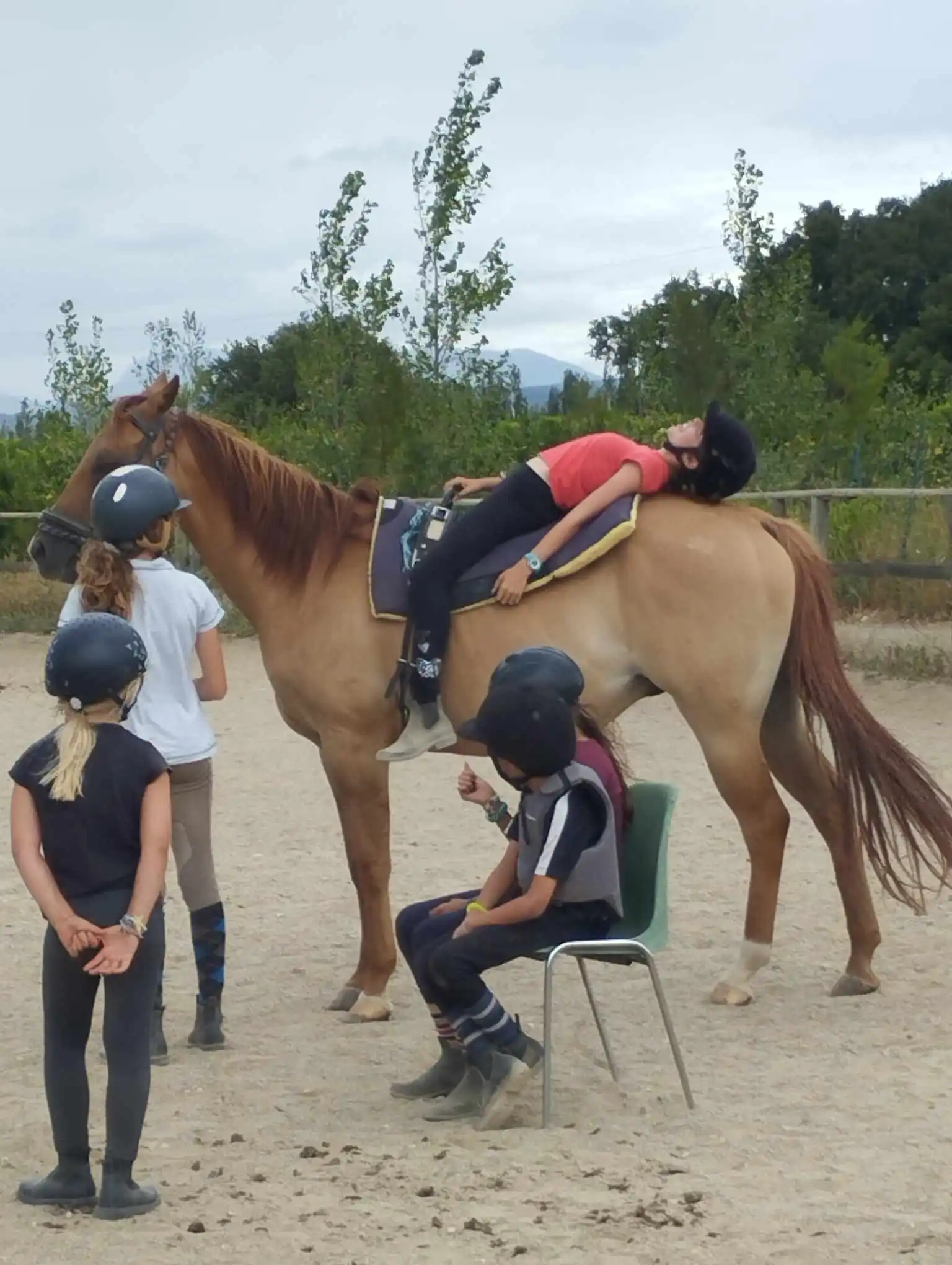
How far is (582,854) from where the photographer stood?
379 cm

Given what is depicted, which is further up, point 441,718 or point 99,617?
point 99,617

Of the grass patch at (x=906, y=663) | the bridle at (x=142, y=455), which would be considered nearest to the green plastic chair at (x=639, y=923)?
the bridle at (x=142, y=455)

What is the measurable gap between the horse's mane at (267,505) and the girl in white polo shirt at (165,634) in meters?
0.63

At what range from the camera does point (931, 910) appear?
5.89 metres

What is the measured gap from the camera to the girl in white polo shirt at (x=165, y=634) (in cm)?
426

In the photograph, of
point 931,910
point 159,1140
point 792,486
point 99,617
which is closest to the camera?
point 99,617

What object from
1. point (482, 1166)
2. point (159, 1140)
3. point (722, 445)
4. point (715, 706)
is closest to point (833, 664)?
point (715, 706)

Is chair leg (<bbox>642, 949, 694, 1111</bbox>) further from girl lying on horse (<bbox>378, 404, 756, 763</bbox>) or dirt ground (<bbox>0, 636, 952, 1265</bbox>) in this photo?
girl lying on horse (<bbox>378, 404, 756, 763</bbox>)

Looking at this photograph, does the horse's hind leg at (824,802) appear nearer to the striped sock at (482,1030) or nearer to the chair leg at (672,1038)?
the chair leg at (672,1038)

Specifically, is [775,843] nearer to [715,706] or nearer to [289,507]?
[715,706]

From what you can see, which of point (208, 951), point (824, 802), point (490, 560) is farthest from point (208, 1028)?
point (824, 802)

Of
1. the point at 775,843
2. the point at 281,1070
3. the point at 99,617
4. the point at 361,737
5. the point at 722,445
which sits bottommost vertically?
the point at 281,1070

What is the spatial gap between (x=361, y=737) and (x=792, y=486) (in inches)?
371

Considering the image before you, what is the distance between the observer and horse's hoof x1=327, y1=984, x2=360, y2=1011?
A: 16.4 feet
